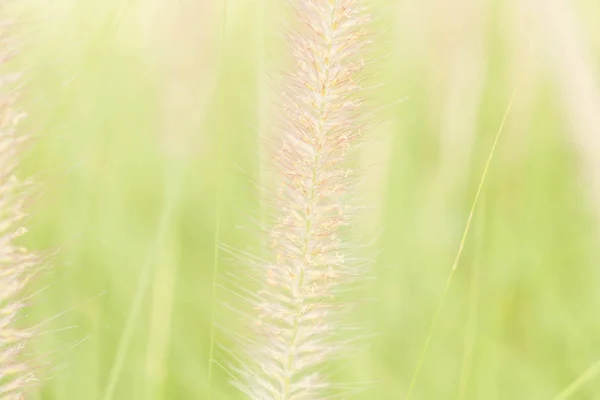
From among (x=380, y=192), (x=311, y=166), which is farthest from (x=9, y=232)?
(x=380, y=192)

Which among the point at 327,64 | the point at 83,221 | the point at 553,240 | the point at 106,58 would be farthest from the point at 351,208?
the point at 106,58

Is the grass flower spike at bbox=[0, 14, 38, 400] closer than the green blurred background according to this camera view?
Yes

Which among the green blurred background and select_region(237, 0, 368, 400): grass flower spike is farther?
the green blurred background

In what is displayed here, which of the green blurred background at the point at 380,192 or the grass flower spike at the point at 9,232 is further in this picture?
the green blurred background at the point at 380,192

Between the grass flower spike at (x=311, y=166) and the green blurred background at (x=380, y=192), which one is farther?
the green blurred background at (x=380, y=192)

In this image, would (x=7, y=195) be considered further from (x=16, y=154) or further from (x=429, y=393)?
(x=429, y=393)
